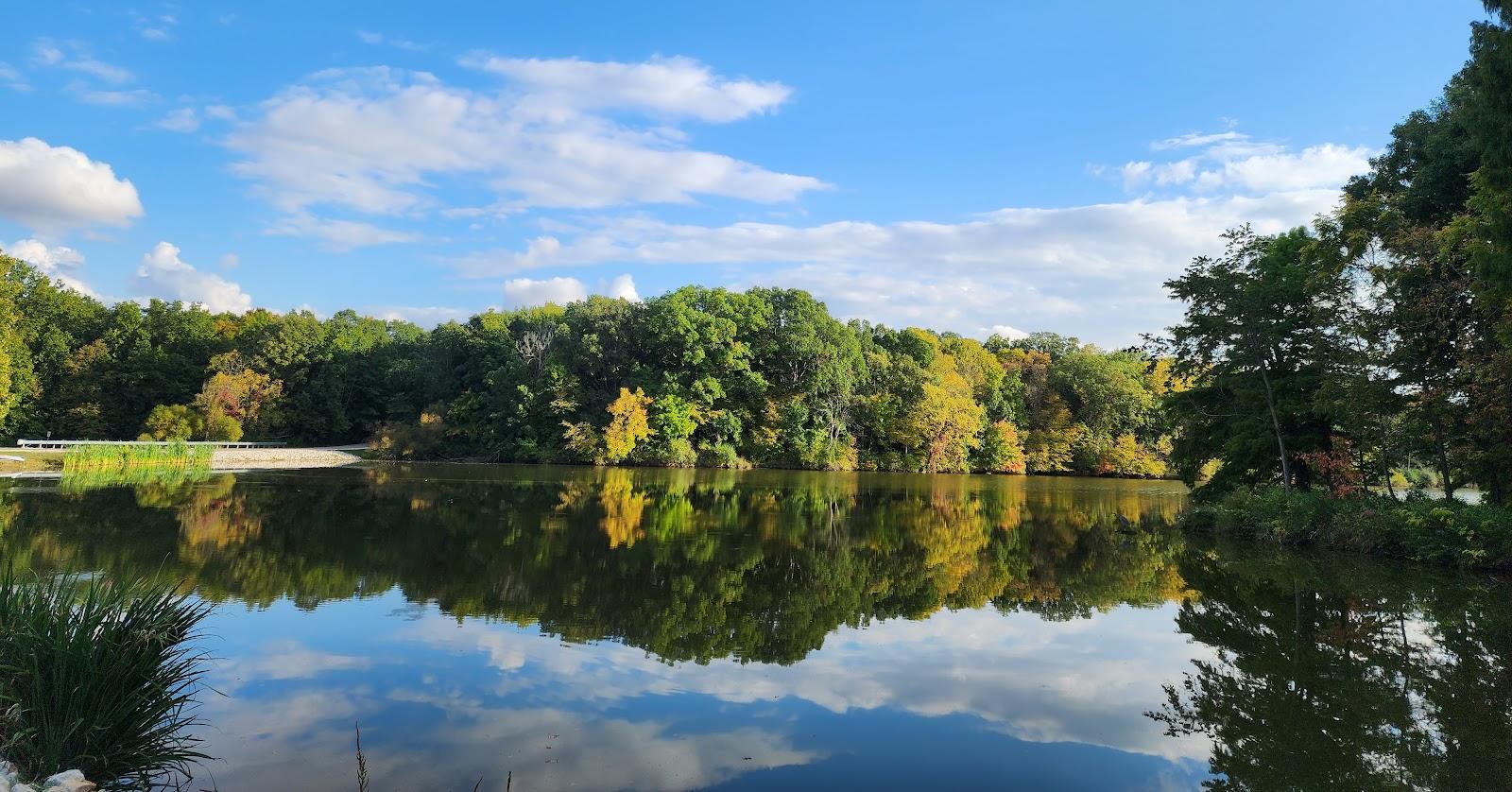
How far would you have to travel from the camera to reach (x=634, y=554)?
13.6 meters

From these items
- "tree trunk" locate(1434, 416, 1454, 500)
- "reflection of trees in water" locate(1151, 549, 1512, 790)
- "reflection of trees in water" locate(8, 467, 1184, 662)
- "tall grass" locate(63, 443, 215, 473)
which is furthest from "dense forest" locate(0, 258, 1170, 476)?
"reflection of trees in water" locate(1151, 549, 1512, 790)

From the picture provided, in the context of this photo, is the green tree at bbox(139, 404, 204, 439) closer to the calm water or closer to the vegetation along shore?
the vegetation along shore

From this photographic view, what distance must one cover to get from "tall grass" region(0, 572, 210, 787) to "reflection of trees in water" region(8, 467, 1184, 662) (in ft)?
13.4

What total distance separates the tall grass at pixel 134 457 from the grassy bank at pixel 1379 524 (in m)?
36.5

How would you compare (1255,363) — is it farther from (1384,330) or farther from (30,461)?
(30,461)

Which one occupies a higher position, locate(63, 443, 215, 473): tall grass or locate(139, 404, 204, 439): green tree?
locate(139, 404, 204, 439): green tree

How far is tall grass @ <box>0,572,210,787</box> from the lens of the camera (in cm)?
430

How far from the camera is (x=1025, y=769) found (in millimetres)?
5445

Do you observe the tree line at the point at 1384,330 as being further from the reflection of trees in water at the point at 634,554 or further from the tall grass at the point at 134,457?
the tall grass at the point at 134,457

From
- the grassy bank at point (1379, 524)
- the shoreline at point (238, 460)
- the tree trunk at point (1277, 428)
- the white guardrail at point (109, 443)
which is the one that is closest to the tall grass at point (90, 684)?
the grassy bank at point (1379, 524)

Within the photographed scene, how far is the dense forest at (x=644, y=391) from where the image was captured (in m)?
47.1

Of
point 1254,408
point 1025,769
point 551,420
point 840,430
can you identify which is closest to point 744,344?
point 840,430

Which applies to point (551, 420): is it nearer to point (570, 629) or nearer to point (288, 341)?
point (288, 341)

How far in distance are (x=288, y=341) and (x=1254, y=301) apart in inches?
2162
